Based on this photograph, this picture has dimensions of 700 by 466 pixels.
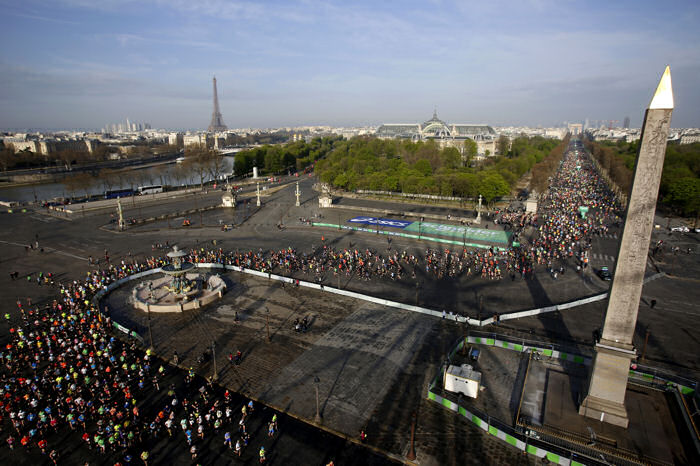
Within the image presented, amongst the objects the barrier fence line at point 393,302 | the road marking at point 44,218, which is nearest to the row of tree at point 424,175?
the barrier fence line at point 393,302

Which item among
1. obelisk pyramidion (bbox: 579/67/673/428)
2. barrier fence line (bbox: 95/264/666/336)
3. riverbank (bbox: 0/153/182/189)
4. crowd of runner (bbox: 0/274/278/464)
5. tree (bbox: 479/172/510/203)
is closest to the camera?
obelisk pyramidion (bbox: 579/67/673/428)

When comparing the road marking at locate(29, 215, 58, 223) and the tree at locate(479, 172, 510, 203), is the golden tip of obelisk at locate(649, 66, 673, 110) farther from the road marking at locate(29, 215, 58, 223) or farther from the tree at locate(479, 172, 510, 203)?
the road marking at locate(29, 215, 58, 223)

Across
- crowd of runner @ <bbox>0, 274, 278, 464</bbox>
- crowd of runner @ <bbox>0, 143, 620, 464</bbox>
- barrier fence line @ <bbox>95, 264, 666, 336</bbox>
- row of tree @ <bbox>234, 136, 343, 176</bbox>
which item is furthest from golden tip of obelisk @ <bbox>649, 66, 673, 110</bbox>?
row of tree @ <bbox>234, 136, 343, 176</bbox>

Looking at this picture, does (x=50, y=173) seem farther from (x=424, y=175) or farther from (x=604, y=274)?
(x=604, y=274)

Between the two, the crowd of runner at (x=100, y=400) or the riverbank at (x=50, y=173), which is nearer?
the crowd of runner at (x=100, y=400)

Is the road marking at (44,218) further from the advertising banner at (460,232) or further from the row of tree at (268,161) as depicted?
the advertising banner at (460,232)

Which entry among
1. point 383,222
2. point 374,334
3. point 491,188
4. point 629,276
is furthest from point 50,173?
point 629,276

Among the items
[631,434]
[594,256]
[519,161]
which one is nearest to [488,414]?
[631,434]

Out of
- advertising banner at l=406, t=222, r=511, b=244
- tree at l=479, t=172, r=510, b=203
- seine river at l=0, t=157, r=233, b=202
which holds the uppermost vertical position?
tree at l=479, t=172, r=510, b=203
